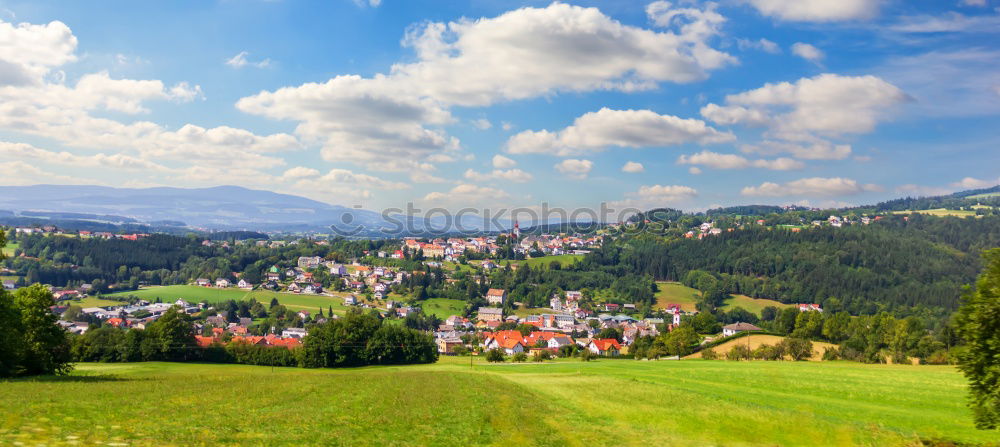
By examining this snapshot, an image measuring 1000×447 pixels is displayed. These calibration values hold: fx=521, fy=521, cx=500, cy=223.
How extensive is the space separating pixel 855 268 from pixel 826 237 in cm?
2525

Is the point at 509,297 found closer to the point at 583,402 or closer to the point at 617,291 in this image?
the point at 617,291

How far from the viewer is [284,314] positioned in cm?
11800

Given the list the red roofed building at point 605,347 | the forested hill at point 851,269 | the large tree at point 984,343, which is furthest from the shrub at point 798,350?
the forested hill at point 851,269

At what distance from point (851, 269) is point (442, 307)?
5201 inches

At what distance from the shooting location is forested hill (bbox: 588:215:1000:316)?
5615 inches

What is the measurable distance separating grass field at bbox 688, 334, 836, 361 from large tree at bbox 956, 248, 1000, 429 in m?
48.0

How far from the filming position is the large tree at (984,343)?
14.1m

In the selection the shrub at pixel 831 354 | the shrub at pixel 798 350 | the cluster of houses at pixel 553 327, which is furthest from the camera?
the cluster of houses at pixel 553 327

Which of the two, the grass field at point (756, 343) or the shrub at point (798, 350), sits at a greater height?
the shrub at point (798, 350)

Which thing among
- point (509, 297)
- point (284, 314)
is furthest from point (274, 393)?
point (509, 297)

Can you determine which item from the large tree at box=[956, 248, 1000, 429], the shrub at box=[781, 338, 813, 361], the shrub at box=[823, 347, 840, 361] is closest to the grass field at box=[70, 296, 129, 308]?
the shrub at box=[781, 338, 813, 361]

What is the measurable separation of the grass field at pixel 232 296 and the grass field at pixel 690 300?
9436 cm

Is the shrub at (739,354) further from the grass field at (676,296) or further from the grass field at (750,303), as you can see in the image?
the grass field at (750,303)

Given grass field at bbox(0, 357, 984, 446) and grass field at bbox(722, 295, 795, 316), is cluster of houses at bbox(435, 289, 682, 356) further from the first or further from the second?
grass field at bbox(0, 357, 984, 446)
